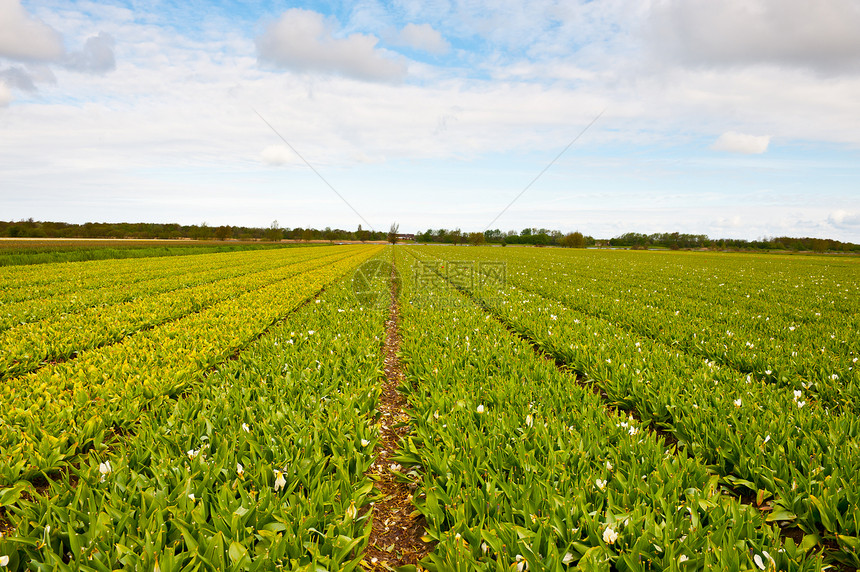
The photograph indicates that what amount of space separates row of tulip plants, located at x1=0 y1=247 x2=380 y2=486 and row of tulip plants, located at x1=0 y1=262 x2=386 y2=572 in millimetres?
192

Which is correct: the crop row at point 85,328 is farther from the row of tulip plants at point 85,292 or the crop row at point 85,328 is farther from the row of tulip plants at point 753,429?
the row of tulip plants at point 753,429

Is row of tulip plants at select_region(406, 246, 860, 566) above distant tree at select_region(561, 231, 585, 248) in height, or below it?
below

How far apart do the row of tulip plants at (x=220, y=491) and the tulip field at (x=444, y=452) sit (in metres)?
0.02

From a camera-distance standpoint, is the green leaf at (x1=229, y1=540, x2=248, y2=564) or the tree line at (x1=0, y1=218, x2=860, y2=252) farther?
the tree line at (x1=0, y1=218, x2=860, y2=252)

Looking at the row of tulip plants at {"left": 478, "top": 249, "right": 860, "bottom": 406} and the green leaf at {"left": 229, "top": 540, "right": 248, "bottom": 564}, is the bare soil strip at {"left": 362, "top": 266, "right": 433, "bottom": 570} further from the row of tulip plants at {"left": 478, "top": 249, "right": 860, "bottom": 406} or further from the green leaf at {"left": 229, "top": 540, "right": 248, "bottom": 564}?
the row of tulip plants at {"left": 478, "top": 249, "right": 860, "bottom": 406}

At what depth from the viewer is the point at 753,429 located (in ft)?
11.5

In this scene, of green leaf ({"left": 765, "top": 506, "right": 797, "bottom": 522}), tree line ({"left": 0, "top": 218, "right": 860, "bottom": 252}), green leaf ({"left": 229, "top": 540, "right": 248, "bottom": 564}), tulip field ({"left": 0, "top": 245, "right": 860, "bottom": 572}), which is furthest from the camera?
tree line ({"left": 0, "top": 218, "right": 860, "bottom": 252})

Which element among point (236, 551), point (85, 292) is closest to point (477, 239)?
point (85, 292)

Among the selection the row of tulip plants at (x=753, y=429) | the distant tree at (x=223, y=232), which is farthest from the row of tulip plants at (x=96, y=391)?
the distant tree at (x=223, y=232)

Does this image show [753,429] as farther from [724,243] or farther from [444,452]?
[724,243]

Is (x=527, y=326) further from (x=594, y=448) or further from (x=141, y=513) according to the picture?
(x=141, y=513)

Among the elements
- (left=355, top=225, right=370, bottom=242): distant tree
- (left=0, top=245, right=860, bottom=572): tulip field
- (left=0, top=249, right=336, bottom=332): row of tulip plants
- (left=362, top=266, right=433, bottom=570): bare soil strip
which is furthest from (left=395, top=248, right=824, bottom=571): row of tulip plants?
(left=355, top=225, right=370, bottom=242): distant tree

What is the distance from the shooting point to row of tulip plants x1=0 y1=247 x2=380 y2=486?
3396mm

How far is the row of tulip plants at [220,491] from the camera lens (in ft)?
7.28
